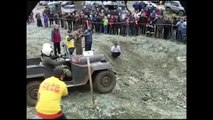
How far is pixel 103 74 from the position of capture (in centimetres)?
1340

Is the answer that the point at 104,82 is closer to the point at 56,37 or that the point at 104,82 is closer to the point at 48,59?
the point at 48,59

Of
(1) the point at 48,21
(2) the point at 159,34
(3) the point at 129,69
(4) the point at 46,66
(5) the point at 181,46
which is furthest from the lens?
(1) the point at 48,21

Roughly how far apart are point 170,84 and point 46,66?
5.32 metres

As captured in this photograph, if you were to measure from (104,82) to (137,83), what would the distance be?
271 centimetres

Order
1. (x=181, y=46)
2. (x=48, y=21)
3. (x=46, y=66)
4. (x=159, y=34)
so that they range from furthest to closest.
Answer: (x=48, y=21), (x=159, y=34), (x=181, y=46), (x=46, y=66)

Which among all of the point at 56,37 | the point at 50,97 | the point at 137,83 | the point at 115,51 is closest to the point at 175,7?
the point at 115,51

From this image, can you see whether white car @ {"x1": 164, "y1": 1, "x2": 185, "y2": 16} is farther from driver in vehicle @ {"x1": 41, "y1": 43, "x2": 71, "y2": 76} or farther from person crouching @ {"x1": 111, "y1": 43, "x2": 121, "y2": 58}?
driver in vehicle @ {"x1": 41, "y1": 43, "x2": 71, "y2": 76}

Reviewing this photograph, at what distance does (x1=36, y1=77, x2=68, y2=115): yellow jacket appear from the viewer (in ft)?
21.7

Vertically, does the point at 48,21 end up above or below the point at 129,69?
above

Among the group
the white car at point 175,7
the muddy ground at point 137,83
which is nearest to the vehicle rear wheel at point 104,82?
the muddy ground at point 137,83

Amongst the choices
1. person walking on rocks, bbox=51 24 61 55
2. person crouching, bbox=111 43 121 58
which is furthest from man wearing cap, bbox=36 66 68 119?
person crouching, bbox=111 43 121 58

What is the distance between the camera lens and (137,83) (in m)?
15.9
